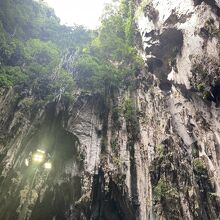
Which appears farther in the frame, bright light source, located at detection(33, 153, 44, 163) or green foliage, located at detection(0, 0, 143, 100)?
green foliage, located at detection(0, 0, 143, 100)

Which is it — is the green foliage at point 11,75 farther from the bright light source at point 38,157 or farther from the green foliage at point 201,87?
the green foliage at point 201,87

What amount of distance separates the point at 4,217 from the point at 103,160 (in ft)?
18.3

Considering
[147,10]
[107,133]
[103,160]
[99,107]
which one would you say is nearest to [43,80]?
[99,107]

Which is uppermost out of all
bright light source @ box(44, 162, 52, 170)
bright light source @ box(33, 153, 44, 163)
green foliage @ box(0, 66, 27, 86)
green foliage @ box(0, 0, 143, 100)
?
Answer: green foliage @ box(0, 0, 143, 100)

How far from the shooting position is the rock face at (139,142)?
12844 mm

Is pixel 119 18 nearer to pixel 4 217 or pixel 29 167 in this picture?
pixel 29 167

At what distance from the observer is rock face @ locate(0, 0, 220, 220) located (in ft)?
42.1

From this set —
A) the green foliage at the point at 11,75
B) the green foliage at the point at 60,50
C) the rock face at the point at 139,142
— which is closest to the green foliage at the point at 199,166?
the rock face at the point at 139,142

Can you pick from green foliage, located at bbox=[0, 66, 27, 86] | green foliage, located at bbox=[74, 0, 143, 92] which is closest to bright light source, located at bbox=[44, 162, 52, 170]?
green foliage, located at bbox=[0, 66, 27, 86]

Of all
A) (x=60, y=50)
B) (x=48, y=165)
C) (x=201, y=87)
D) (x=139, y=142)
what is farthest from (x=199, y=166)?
(x=60, y=50)

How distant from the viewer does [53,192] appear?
14578 mm

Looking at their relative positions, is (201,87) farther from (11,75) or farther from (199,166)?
(11,75)

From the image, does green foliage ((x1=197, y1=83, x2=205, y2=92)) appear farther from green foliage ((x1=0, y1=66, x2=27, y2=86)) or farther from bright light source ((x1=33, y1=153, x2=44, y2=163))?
green foliage ((x1=0, y1=66, x2=27, y2=86))

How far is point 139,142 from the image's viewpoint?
16141 mm
